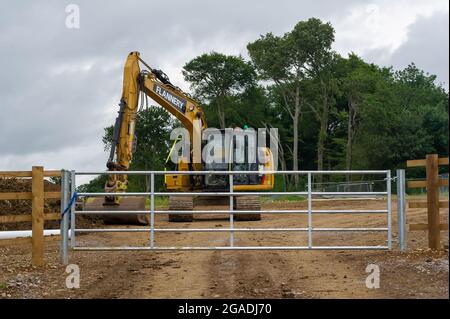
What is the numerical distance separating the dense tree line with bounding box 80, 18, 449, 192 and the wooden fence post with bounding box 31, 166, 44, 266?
32.3 meters

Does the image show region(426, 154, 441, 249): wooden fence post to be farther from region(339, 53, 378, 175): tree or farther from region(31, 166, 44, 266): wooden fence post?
region(339, 53, 378, 175): tree

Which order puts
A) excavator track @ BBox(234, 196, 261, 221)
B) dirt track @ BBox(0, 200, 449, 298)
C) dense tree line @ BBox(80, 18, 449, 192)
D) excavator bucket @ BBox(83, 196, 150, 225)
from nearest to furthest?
dirt track @ BBox(0, 200, 449, 298), excavator bucket @ BBox(83, 196, 150, 225), excavator track @ BBox(234, 196, 261, 221), dense tree line @ BBox(80, 18, 449, 192)

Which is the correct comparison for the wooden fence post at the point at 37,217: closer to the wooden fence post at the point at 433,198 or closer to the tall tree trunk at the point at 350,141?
the wooden fence post at the point at 433,198

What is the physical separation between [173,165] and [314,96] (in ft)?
96.5

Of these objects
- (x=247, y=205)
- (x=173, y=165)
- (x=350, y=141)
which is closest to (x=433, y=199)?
(x=247, y=205)

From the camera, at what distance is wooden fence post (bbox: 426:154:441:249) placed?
10.6 m

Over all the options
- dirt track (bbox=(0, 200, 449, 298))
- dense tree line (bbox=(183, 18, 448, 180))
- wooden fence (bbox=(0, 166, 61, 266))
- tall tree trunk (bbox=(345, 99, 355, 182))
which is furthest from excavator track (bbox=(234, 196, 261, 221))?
tall tree trunk (bbox=(345, 99, 355, 182))

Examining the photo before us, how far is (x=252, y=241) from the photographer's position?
1418 centimetres

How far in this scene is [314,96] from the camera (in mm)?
51375

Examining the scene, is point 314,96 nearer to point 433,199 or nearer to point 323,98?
point 323,98

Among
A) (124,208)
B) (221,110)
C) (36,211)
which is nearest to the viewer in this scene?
(36,211)
